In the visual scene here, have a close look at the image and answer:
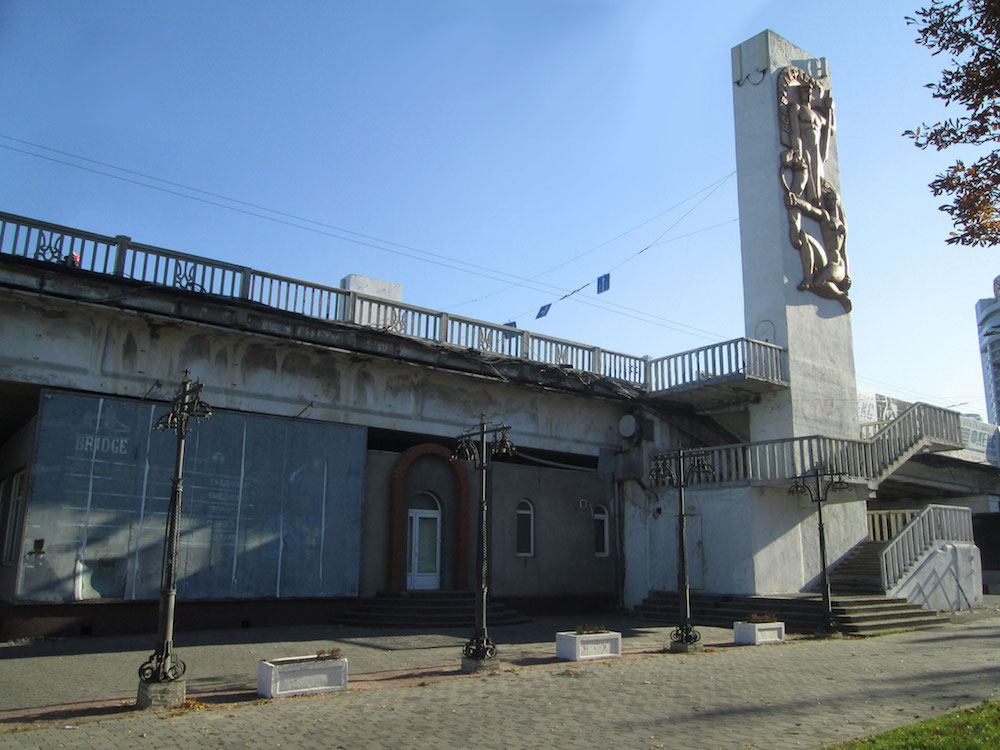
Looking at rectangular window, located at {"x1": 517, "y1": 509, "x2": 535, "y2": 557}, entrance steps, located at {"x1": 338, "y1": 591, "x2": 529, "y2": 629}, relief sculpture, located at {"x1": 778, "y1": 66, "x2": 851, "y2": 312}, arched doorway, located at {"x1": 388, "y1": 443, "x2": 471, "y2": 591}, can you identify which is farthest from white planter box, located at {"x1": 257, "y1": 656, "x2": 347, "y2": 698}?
relief sculpture, located at {"x1": 778, "y1": 66, "x2": 851, "y2": 312}

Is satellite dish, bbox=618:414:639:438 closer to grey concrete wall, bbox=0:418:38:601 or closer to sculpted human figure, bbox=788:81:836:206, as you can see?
sculpted human figure, bbox=788:81:836:206

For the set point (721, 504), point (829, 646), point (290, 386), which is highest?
point (290, 386)

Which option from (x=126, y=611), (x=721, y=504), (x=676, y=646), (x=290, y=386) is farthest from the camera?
(x=721, y=504)

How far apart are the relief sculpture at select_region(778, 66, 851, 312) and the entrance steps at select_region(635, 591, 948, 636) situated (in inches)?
410

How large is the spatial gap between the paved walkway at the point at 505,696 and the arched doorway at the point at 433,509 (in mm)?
5328

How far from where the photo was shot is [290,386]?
19828 millimetres

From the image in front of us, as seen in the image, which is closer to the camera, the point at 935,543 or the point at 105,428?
the point at 105,428

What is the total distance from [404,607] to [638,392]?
34.5 ft

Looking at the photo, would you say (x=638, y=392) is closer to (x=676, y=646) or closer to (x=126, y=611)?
(x=676, y=646)

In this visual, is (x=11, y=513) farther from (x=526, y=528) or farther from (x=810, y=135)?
(x=810, y=135)

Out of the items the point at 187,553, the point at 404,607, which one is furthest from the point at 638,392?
the point at 187,553

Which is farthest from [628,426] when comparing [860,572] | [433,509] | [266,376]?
[266,376]

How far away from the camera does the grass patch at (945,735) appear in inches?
295

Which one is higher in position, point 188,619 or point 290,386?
point 290,386
